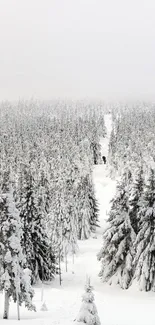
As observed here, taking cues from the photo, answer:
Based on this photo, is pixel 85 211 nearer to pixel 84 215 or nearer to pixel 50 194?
pixel 84 215

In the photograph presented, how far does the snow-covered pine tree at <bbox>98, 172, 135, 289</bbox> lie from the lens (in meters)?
38.8

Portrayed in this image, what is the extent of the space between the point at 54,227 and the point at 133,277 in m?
21.3

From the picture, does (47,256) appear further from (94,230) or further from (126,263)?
(94,230)

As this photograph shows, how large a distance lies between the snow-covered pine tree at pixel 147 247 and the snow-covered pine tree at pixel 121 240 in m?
1.83

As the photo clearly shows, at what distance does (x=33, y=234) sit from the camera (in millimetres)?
42094

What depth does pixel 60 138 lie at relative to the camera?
191m

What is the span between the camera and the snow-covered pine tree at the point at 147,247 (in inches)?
1401

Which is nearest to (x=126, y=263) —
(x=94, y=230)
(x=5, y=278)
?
(x=5, y=278)

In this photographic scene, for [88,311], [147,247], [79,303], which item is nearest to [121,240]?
[147,247]

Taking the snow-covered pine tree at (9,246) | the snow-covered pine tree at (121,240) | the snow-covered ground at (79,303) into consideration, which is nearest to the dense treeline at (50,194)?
the snow-covered pine tree at (9,246)

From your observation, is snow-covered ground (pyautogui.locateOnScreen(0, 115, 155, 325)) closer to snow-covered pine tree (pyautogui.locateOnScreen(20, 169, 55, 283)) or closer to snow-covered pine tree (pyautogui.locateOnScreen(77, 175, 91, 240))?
snow-covered pine tree (pyautogui.locateOnScreen(20, 169, 55, 283))

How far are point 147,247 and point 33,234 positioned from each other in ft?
40.8

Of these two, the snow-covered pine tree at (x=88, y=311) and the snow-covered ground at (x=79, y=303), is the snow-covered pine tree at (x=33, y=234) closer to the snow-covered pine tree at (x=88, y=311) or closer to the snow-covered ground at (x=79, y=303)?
the snow-covered ground at (x=79, y=303)

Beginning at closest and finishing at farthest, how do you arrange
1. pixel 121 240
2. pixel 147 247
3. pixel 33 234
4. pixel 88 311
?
pixel 88 311, pixel 147 247, pixel 121 240, pixel 33 234
